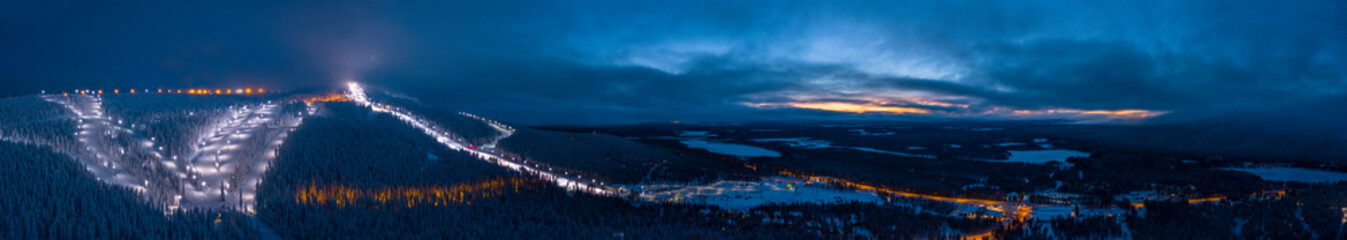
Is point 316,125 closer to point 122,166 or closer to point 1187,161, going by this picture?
point 122,166

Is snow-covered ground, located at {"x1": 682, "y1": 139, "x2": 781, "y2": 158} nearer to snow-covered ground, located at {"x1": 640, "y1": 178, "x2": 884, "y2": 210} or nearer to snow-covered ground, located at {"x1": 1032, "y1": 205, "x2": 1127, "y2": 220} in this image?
snow-covered ground, located at {"x1": 640, "y1": 178, "x2": 884, "y2": 210}

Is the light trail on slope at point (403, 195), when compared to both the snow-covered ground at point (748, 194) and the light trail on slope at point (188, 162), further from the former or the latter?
the snow-covered ground at point (748, 194)

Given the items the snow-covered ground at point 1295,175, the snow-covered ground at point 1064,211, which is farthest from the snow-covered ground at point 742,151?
the snow-covered ground at point 1295,175

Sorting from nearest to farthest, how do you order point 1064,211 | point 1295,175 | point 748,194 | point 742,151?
point 1064,211
point 748,194
point 1295,175
point 742,151

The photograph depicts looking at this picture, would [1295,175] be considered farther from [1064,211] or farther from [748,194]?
[748,194]

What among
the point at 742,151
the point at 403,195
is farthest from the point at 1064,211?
the point at 742,151

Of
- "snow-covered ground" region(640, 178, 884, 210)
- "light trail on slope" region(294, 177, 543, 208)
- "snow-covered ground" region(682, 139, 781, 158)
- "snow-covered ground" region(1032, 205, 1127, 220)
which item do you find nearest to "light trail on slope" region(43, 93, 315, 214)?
"light trail on slope" region(294, 177, 543, 208)
